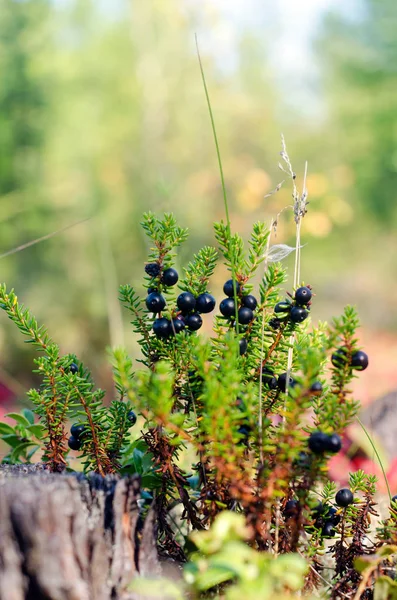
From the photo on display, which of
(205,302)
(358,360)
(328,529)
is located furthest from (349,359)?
(328,529)

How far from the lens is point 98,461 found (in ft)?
3.53

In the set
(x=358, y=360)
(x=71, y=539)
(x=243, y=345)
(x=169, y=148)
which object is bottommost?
(x=71, y=539)

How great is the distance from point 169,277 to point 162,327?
0.28 feet

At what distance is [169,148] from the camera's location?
32.1 feet

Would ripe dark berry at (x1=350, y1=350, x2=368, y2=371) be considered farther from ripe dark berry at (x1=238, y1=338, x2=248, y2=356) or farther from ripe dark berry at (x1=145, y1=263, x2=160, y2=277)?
ripe dark berry at (x1=145, y1=263, x2=160, y2=277)

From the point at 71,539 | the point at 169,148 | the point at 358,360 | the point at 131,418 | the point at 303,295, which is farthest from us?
the point at 169,148

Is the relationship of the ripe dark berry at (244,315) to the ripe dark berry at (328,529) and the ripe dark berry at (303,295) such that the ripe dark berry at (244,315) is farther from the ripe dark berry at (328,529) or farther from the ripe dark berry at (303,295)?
the ripe dark berry at (328,529)

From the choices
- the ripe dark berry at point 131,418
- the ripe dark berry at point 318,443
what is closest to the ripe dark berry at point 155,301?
the ripe dark berry at point 131,418

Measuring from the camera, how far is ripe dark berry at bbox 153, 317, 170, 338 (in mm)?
1032

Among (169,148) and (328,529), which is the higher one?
(169,148)

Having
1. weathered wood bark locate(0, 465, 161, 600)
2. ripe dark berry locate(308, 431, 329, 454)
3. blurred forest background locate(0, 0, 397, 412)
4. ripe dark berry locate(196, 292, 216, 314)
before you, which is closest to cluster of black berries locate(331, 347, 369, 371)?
ripe dark berry locate(308, 431, 329, 454)

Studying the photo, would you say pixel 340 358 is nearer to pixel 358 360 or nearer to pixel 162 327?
pixel 358 360

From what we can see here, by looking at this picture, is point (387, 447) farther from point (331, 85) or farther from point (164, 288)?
point (331, 85)

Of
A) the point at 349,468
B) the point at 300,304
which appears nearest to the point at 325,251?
the point at 349,468
